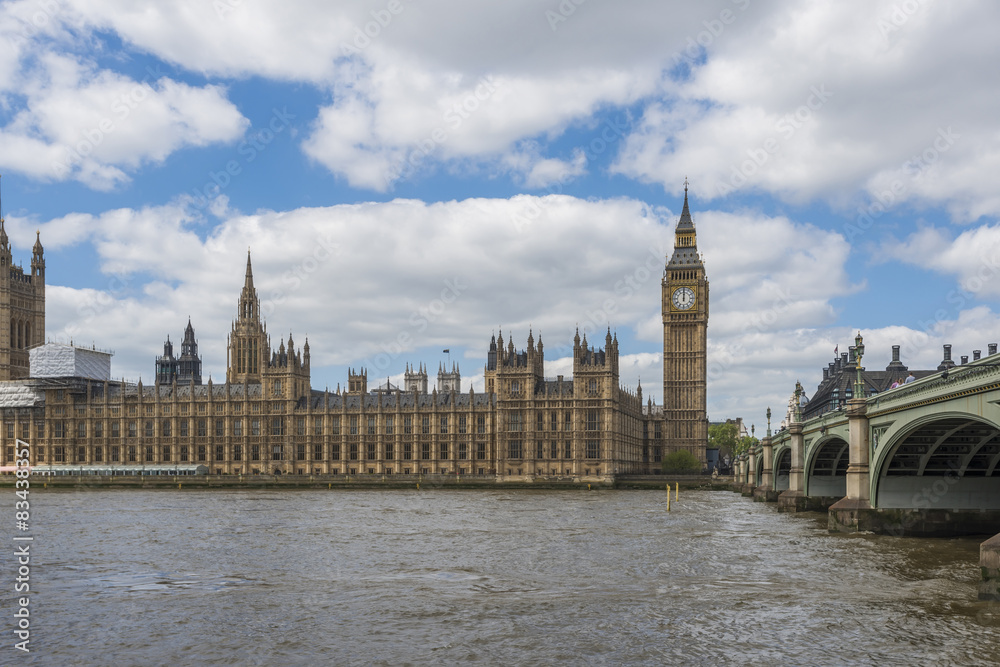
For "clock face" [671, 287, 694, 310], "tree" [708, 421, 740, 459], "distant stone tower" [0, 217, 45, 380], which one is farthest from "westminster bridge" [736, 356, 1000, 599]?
"distant stone tower" [0, 217, 45, 380]

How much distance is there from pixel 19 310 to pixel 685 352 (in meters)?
120

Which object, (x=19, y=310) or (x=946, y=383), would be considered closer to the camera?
(x=946, y=383)

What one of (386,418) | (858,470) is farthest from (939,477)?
(386,418)

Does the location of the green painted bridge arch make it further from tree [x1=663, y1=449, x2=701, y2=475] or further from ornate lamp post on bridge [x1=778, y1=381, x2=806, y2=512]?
tree [x1=663, y1=449, x2=701, y2=475]

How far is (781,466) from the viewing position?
297 feet

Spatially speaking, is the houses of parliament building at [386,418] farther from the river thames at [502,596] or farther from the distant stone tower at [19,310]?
the river thames at [502,596]

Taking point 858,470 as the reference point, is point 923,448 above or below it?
above

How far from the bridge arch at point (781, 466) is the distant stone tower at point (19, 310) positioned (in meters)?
138

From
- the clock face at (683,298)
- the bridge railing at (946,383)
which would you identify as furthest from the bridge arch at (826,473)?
the clock face at (683,298)

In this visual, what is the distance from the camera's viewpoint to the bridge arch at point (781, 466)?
79.7 metres

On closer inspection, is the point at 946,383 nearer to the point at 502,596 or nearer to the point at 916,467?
the point at 916,467

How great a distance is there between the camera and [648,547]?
44.1 meters

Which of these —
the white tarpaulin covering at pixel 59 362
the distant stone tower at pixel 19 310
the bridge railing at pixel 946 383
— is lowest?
the bridge railing at pixel 946 383

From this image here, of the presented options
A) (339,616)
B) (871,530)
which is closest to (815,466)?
(871,530)
